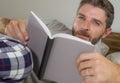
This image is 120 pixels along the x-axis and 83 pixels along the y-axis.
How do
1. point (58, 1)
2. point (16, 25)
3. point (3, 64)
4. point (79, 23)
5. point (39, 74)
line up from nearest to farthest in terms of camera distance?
point (3, 64), point (39, 74), point (16, 25), point (79, 23), point (58, 1)

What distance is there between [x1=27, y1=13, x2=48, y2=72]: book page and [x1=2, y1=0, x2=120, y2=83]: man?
5cm

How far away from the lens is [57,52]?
0.88 meters

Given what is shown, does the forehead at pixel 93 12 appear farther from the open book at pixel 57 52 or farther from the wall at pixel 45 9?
the wall at pixel 45 9

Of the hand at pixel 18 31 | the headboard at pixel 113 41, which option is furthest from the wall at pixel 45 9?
the hand at pixel 18 31

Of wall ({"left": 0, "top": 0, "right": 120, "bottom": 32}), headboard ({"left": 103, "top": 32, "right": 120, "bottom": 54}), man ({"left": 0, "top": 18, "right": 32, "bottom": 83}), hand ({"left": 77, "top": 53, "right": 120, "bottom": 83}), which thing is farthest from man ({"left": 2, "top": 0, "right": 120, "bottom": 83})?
wall ({"left": 0, "top": 0, "right": 120, "bottom": 32})

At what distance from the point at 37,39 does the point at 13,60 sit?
0.44 meters

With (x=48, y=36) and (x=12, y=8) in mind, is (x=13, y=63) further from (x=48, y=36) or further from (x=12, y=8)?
(x=12, y=8)

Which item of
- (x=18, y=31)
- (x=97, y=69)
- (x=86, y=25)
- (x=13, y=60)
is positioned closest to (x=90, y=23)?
(x=86, y=25)

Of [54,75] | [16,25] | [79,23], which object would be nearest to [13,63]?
[54,75]

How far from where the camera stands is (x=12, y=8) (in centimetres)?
234

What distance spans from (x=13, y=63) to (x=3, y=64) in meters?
0.02

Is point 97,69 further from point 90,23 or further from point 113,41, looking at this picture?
point 113,41

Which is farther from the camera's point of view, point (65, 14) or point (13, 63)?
point (65, 14)

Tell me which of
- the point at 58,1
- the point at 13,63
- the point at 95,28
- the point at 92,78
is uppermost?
the point at 13,63
